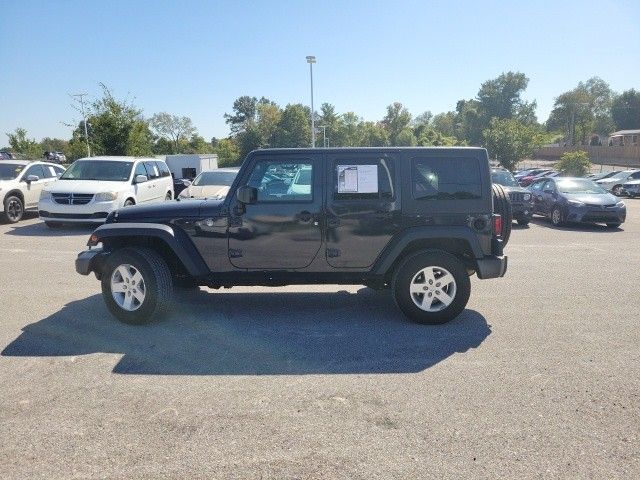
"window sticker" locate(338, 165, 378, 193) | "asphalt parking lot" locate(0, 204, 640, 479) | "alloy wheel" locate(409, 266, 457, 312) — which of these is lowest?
"asphalt parking lot" locate(0, 204, 640, 479)

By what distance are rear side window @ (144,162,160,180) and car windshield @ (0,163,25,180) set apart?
11.8 ft

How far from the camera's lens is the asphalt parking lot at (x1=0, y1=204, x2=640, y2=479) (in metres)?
2.90

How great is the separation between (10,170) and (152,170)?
3884mm

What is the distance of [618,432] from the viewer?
3174mm

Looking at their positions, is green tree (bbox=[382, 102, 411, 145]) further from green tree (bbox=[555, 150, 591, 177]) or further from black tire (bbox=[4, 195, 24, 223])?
black tire (bbox=[4, 195, 24, 223])

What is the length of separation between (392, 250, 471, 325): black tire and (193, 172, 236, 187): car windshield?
881 cm

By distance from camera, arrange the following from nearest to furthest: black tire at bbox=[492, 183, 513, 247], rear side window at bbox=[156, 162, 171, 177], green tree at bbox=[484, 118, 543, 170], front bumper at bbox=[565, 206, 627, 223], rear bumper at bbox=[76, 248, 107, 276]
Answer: rear bumper at bbox=[76, 248, 107, 276] < black tire at bbox=[492, 183, 513, 247] < front bumper at bbox=[565, 206, 627, 223] < rear side window at bbox=[156, 162, 171, 177] < green tree at bbox=[484, 118, 543, 170]

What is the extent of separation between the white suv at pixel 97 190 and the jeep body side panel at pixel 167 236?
645 cm

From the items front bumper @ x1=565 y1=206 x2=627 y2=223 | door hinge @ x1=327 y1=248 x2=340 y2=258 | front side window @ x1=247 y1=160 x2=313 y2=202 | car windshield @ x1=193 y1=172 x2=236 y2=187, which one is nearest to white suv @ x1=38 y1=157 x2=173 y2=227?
car windshield @ x1=193 y1=172 x2=236 y2=187

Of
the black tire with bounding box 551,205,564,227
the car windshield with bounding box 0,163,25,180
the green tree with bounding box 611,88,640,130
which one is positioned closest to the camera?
the car windshield with bounding box 0,163,25,180

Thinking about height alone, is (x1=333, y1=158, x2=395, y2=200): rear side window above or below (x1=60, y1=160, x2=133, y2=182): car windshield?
below

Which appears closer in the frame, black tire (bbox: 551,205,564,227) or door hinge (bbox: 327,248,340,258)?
door hinge (bbox: 327,248,340,258)

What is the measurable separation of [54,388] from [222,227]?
2120mm

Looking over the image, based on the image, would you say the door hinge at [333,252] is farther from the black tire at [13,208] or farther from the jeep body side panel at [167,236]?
the black tire at [13,208]
